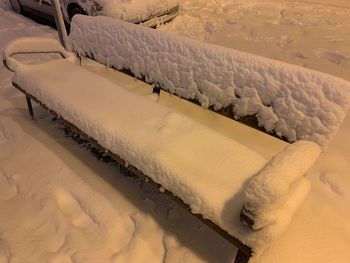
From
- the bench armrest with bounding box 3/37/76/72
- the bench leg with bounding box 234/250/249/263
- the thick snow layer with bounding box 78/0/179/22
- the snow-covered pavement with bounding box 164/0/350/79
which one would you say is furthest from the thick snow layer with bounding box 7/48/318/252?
the snow-covered pavement with bounding box 164/0/350/79

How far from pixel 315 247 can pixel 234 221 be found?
2.86 ft

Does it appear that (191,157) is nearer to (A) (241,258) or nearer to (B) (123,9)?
(A) (241,258)

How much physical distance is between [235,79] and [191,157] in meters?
0.72

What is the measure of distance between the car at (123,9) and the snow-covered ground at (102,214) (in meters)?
2.12

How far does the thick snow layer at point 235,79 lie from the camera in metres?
1.75

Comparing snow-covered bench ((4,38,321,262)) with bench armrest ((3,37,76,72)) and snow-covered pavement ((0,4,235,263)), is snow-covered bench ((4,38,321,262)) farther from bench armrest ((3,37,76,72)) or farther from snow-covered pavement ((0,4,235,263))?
snow-covered pavement ((0,4,235,263))

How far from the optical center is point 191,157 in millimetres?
1803

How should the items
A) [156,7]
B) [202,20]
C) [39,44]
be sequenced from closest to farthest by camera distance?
[39,44], [156,7], [202,20]

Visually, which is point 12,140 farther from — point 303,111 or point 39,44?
point 303,111

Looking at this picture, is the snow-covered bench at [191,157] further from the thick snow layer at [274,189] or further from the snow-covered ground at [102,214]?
the snow-covered ground at [102,214]

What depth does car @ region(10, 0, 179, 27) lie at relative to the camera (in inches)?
177

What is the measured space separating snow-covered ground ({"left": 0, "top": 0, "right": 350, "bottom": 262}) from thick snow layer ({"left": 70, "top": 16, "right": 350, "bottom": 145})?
0.76m

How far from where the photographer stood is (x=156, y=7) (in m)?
5.02

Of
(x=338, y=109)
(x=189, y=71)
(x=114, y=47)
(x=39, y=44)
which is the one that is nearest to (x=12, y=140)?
(x=39, y=44)
